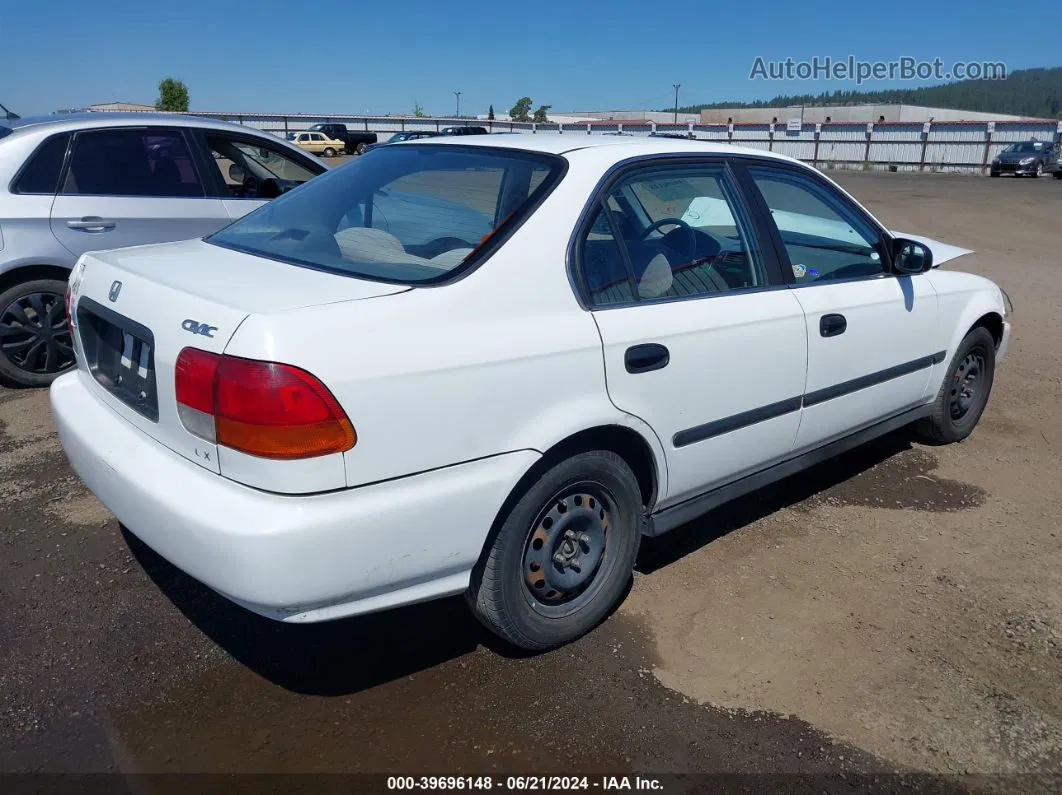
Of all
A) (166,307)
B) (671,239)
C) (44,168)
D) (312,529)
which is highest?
(44,168)

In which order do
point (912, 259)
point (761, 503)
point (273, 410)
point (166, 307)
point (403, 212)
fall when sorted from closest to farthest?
1. point (273, 410)
2. point (166, 307)
3. point (403, 212)
4. point (912, 259)
5. point (761, 503)

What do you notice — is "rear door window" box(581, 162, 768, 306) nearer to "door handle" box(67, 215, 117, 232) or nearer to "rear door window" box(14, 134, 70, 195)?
"door handle" box(67, 215, 117, 232)

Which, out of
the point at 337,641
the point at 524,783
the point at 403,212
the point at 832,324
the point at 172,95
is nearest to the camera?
the point at 524,783

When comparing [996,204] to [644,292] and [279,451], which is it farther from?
[279,451]

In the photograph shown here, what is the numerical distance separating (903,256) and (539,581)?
7.98ft

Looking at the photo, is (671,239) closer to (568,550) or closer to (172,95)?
(568,550)

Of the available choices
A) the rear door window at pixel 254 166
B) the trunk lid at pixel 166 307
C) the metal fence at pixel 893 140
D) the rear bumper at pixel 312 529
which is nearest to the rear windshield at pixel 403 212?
the trunk lid at pixel 166 307

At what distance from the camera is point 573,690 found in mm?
2811

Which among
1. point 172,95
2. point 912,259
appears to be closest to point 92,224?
point 912,259

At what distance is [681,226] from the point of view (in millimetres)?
3520

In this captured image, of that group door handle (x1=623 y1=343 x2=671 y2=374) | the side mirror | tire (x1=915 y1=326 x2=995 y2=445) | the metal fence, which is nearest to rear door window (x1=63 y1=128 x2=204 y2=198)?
door handle (x1=623 y1=343 x2=671 y2=374)

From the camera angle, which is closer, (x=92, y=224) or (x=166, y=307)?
(x=166, y=307)

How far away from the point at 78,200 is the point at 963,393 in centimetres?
565

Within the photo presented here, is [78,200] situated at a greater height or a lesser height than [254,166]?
lesser
